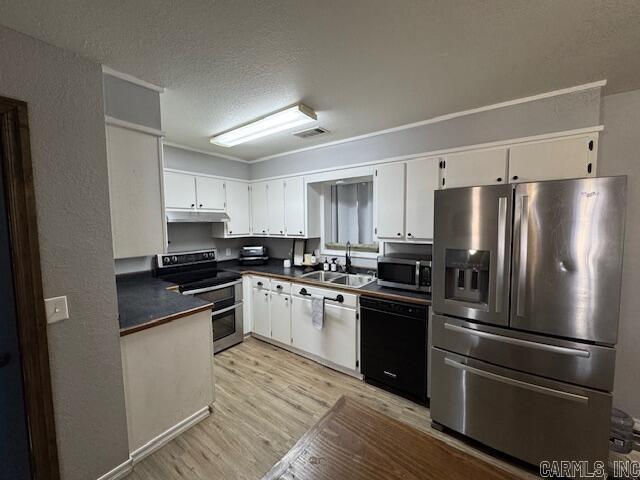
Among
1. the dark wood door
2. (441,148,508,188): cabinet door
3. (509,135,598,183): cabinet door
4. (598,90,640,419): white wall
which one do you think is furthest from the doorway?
(598,90,640,419): white wall

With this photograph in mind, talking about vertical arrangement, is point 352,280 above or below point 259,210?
below

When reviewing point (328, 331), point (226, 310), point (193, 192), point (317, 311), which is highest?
point (193, 192)

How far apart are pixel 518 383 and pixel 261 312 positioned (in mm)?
2704

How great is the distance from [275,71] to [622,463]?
343 centimetres

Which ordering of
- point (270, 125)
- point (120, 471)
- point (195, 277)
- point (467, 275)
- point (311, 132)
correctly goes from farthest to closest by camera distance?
point (195, 277)
point (311, 132)
point (270, 125)
point (467, 275)
point (120, 471)

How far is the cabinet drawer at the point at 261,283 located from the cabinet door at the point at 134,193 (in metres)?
1.58

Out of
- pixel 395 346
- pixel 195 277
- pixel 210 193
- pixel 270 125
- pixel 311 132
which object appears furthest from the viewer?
pixel 210 193

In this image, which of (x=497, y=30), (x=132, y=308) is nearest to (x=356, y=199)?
(x=497, y=30)

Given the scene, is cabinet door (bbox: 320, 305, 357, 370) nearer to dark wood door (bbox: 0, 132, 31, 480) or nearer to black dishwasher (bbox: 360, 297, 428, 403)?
black dishwasher (bbox: 360, 297, 428, 403)

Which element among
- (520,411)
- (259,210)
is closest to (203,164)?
(259,210)

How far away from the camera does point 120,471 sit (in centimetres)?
162

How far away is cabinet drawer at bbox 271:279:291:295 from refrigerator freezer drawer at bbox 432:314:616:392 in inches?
67.4

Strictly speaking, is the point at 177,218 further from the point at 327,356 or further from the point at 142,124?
the point at 327,356

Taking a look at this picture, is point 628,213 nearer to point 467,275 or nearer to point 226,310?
point 467,275
